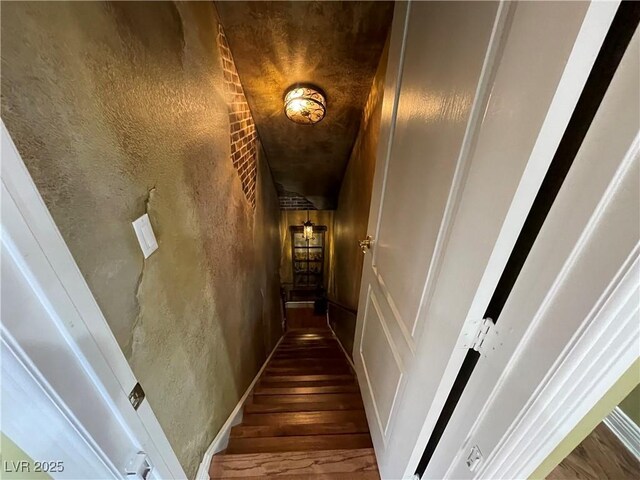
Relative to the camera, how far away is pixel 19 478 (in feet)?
1.68

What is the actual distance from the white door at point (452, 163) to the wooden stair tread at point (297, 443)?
0.79 ft

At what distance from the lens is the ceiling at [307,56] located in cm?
142

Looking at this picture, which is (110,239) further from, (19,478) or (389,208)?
(389,208)

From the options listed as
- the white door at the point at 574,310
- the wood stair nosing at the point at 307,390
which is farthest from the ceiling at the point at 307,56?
the wood stair nosing at the point at 307,390

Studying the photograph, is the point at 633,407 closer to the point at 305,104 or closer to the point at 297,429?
the point at 297,429

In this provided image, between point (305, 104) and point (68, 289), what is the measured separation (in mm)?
1906

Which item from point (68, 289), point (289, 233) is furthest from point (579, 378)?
point (289, 233)

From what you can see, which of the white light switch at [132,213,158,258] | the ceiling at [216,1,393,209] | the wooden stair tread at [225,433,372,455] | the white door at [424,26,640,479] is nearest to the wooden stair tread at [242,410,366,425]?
the wooden stair tread at [225,433,372,455]

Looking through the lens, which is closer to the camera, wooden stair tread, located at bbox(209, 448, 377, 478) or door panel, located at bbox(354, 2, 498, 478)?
door panel, located at bbox(354, 2, 498, 478)

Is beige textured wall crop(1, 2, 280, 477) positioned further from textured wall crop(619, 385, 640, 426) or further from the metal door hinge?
textured wall crop(619, 385, 640, 426)

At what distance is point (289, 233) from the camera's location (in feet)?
17.9

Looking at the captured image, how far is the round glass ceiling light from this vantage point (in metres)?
1.96

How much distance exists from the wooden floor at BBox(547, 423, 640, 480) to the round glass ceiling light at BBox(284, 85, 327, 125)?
2529mm

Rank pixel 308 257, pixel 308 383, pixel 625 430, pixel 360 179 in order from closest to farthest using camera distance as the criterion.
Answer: pixel 625 430
pixel 308 383
pixel 360 179
pixel 308 257
